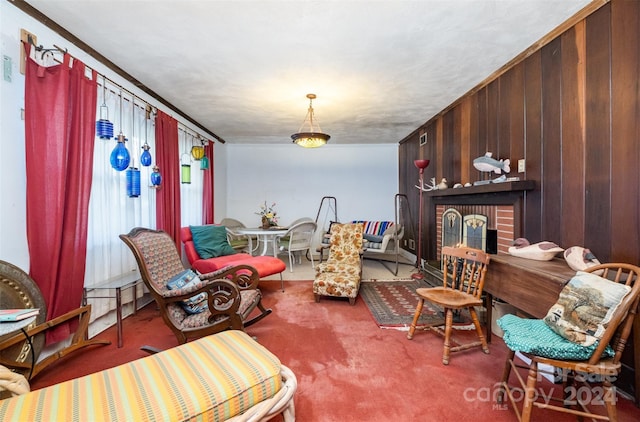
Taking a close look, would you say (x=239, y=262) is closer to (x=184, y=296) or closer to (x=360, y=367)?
(x=184, y=296)

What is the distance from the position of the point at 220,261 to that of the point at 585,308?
322 centimetres

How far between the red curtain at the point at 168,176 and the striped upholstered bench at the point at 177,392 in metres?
2.28

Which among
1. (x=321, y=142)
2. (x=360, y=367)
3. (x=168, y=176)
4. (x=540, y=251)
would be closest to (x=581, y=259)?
(x=540, y=251)

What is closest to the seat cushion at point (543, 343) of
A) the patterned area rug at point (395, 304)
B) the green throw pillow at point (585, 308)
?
the green throw pillow at point (585, 308)

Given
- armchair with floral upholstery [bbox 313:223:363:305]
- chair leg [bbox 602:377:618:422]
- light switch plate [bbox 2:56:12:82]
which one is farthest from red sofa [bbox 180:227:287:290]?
chair leg [bbox 602:377:618:422]

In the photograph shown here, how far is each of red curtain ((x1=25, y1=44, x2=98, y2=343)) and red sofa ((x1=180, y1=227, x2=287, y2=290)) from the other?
1237mm

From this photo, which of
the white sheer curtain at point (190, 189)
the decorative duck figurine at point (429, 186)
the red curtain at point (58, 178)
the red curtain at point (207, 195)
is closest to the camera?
the red curtain at point (58, 178)

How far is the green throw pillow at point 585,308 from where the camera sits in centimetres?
128

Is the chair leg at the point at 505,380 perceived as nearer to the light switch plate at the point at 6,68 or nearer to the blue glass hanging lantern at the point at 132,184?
the blue glass hanging lantern at the point at 132,184

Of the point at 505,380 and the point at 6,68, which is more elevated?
the point at 6,68

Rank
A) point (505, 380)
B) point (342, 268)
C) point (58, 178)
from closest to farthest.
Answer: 1. point (505, 380)
2. point (58, 178)
3. point (342, 268)

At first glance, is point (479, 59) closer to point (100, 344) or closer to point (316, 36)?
point (316, 36)

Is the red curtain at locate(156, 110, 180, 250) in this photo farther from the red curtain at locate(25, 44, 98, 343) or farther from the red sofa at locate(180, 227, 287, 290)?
the red curtain at locate(25, 44, 98, 343)

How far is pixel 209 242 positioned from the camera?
12.0 feet
